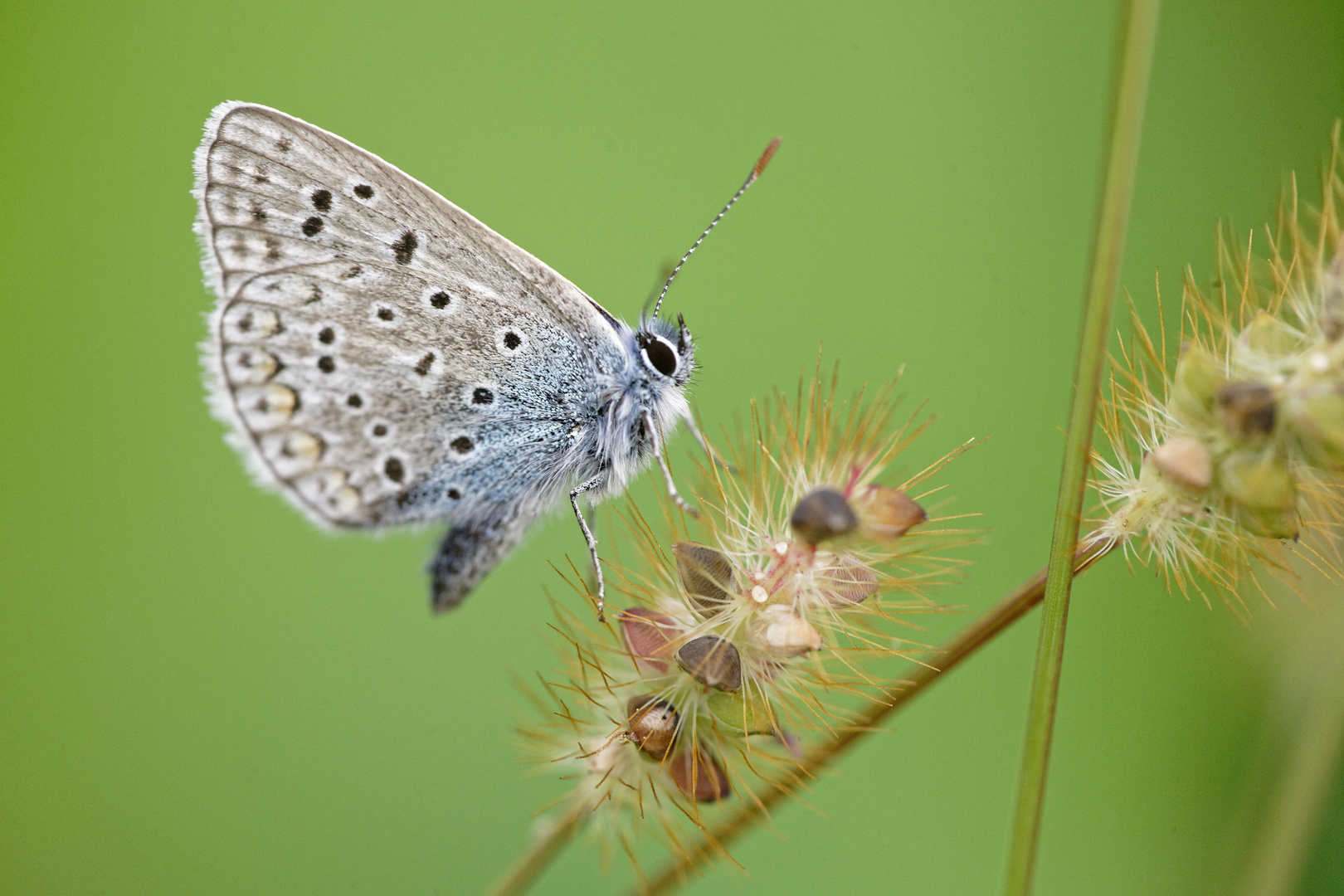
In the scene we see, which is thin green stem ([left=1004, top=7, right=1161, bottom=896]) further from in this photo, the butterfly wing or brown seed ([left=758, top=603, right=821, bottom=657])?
the butterfly wing

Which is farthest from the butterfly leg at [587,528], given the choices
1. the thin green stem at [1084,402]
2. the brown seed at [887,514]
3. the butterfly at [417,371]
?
the thin green stem at [1084,402]

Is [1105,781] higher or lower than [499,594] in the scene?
higher

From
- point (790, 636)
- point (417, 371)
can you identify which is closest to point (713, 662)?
point (790, 636)

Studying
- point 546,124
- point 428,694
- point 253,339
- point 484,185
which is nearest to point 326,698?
point 428,694

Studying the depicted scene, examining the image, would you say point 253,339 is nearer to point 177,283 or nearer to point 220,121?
point 220,121

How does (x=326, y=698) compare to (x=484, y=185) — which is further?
(x=484, y=185)
